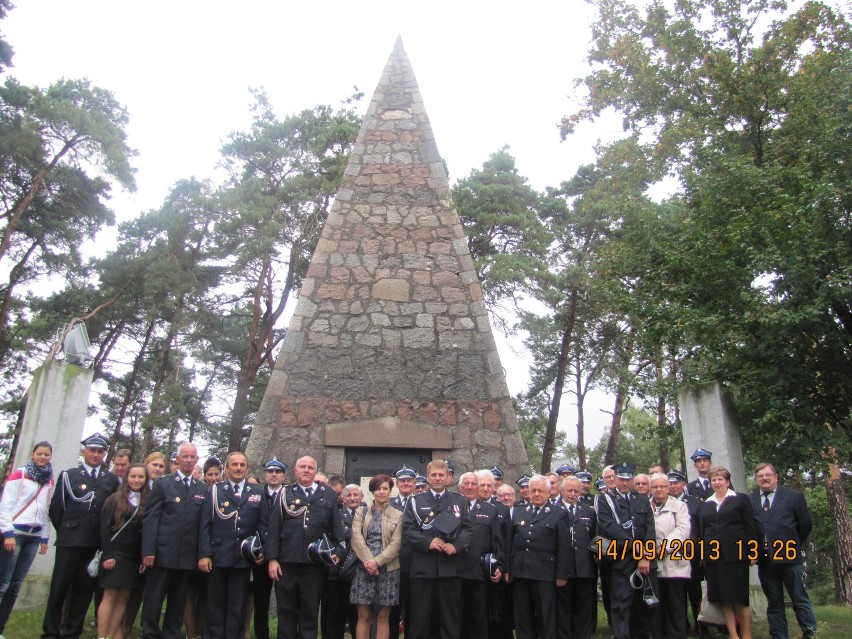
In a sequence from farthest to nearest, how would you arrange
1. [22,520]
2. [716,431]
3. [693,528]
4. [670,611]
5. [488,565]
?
[716,431]
[693,528]
[670,611]
[488,565]
[22,520]

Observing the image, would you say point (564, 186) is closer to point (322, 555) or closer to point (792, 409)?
point (792, 409)

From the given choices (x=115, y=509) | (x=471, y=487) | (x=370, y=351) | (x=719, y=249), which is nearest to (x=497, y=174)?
(x=719, y=249)

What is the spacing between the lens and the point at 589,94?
15594 mm

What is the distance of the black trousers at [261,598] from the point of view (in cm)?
509

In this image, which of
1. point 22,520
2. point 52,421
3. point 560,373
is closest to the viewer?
point 22,520

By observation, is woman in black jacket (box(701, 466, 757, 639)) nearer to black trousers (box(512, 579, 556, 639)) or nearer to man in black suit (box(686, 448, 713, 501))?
man in black suit (box(686, 448, 713, 501))

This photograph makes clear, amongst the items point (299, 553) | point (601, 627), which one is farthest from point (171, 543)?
point (601, 627)

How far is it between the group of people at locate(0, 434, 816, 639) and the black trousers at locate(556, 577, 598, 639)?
0.01 metres

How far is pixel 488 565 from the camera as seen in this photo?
198 inches

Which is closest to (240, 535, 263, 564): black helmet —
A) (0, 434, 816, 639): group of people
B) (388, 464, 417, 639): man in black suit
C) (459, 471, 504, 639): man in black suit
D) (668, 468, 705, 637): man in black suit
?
(0, 434, 816, 639): group of people

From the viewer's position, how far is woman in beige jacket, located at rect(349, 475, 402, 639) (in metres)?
4.82

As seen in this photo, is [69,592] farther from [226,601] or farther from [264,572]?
[264,572]

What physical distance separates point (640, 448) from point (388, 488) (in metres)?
24.4

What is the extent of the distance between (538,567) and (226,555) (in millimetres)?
2331
